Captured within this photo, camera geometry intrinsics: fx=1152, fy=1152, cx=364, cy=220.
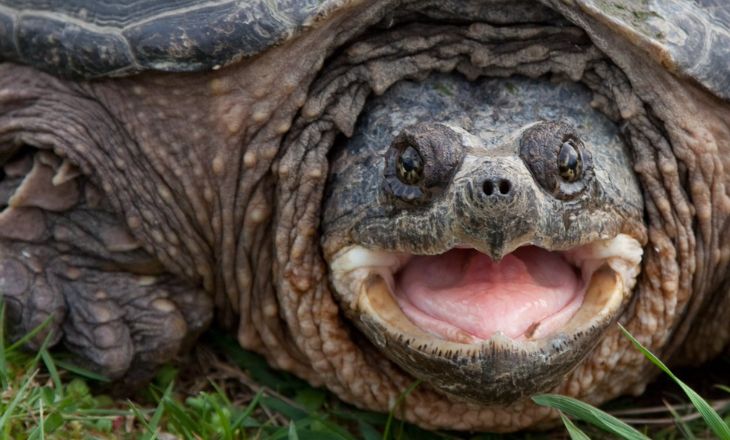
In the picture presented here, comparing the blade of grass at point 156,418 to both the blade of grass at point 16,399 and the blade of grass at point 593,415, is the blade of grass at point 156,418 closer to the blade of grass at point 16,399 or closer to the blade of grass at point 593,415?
the blade of grass at point 16,399

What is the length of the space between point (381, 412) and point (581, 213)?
98 cm

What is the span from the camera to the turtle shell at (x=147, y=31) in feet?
10.8

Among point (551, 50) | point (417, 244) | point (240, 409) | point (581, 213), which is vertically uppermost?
point (551, 50)

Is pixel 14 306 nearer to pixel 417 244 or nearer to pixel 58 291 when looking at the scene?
pixel 58 291

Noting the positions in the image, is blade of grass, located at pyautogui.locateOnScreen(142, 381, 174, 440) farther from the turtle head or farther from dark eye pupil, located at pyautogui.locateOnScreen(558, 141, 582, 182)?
dark eye pupil, located at pyautogui.locateOnScreen(558, 141, 582, 182)

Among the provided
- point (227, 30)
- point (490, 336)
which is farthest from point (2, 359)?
point (490, 336)

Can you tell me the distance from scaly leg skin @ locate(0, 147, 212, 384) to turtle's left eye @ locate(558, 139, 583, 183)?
1.37m

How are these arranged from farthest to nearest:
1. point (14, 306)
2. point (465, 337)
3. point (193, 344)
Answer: point (193, 344) < point (14, 306) < point (465, 337)

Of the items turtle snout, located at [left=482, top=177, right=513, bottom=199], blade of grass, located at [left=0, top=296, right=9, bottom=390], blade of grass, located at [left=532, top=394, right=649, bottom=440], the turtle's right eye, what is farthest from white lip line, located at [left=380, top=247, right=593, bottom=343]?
blade of grass, located at [left=0, top=296, right=9, bottom=390]

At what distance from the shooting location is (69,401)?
3273mm

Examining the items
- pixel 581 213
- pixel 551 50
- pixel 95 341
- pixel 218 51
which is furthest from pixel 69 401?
pixel 551 50

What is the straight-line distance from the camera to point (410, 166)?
3105 millimetres

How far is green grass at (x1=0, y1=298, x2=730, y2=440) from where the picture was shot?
10.4 ft

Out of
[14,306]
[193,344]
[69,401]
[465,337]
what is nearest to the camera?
[465,337]
